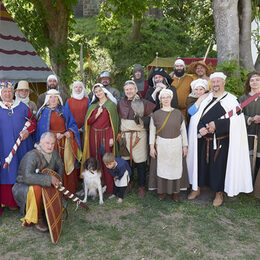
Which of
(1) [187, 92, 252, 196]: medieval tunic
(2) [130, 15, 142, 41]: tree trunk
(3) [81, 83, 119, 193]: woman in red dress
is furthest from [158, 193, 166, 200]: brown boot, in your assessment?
(2) [130, 15, 142, 41]: tree trunk

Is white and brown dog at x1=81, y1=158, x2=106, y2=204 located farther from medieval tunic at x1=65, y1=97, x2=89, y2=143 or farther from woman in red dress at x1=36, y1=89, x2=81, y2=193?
medieval tunic at x1=65, y1=97, x2=89, y2=143

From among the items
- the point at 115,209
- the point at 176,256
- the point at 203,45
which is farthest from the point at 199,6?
the point at 176,256

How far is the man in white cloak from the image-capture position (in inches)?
152

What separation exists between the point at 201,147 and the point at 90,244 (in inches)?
80.3

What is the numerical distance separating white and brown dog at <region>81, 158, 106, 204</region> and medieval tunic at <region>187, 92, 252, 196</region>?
1390 millimetres

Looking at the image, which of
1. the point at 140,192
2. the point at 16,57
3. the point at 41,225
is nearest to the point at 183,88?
the point at 140,192

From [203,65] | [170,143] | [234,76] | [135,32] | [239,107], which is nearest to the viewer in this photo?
[239,107]

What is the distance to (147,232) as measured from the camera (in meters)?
3.48

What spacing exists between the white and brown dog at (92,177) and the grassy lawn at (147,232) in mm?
193

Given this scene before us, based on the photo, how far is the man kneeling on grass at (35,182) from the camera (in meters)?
3.33

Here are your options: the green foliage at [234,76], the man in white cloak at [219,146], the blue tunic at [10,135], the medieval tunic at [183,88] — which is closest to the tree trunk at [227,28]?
the green foliage at [234,76]

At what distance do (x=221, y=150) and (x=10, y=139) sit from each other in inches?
116

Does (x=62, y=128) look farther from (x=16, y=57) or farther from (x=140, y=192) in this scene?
(x=16, y=57)

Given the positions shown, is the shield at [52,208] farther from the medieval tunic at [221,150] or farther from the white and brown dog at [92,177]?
the medieval tunic at [221,150]
